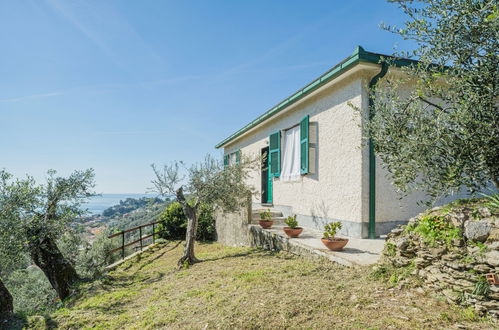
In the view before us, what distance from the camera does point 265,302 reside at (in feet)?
9.68

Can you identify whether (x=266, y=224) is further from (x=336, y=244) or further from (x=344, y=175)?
(x=336, y=244)

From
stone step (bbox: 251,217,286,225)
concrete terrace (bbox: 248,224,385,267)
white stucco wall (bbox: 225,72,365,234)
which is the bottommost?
concrete terrace (bbox: 248,224,385,267)

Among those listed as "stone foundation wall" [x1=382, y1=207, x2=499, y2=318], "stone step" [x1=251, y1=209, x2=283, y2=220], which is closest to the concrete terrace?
"stone step" [x1=251, y1=209, x2=283, y2=220]

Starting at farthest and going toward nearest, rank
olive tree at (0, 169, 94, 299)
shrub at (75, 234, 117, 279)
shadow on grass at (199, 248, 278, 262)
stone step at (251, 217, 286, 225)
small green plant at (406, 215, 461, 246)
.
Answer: shrub at (75, 234, 117, 279) < stone step at (251, 217, 286, 225) < shadow on grass at (199, 248, 278, 262) < olive tree at (0, 169, 94, 299) < small green plant at (406, 215, 461, 246)

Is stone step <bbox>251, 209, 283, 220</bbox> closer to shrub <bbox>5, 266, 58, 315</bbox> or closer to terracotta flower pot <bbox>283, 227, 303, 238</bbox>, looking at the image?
terracotta flower pot <bbox>283, 227, 303, 238</bbox>

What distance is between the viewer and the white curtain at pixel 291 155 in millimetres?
7312

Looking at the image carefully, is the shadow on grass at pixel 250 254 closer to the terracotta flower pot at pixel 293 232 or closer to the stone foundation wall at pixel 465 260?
the terracotta flower pot at pixel 293 232

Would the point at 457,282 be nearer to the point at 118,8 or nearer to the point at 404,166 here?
the point at 404,166

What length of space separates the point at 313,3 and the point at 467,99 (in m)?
5.78

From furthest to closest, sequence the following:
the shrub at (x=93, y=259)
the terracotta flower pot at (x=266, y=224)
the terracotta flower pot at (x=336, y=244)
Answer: the shrub at (x=93, y=259), the terracotta flower pot at (x=266, y=224), the terracotta flower pot at (x=336, y=244)

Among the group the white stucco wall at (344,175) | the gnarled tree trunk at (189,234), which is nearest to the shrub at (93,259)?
the gnarled tree trunk at (189,234)

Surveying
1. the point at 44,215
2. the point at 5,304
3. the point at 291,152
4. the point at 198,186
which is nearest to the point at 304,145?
the point at 291,152

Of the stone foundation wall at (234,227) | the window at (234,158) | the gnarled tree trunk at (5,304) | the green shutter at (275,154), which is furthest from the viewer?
the green shutter at (275,154)

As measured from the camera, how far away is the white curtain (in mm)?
7312
